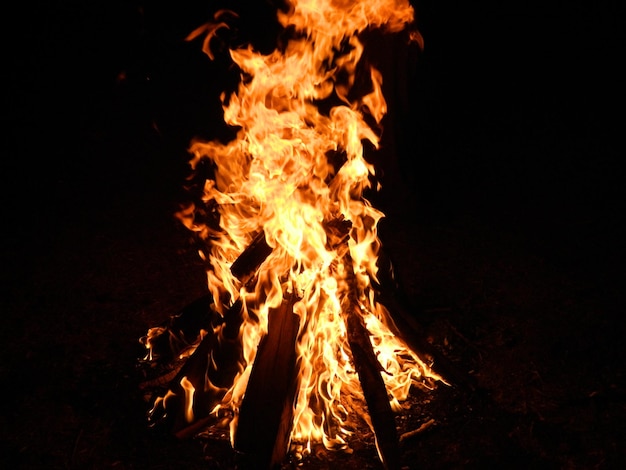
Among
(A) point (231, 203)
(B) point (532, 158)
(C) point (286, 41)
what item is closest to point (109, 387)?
(A) point (231, 203)

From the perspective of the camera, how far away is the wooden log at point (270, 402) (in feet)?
11.0

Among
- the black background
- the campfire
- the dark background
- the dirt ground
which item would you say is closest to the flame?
the campfire

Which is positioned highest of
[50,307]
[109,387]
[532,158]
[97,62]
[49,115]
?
[97,62]

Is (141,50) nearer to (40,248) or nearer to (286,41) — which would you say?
(40,248)

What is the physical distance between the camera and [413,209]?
7160 mm

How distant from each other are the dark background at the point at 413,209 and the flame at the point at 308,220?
727 millimetres

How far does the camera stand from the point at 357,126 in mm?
4211

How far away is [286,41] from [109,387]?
3.08 m

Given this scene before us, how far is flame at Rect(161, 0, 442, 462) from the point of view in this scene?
3828mm

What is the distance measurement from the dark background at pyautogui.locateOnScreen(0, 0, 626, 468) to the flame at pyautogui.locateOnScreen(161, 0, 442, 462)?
0.73 metres

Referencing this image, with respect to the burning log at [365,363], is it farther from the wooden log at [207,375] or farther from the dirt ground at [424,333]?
the wooden log at [207,375]

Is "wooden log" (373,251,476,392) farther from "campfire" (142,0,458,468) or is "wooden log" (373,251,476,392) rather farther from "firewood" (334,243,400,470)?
"firewood" (334,243,400,470)

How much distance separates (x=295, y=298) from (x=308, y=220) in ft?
1.88

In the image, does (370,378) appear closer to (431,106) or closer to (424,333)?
(424,333)
